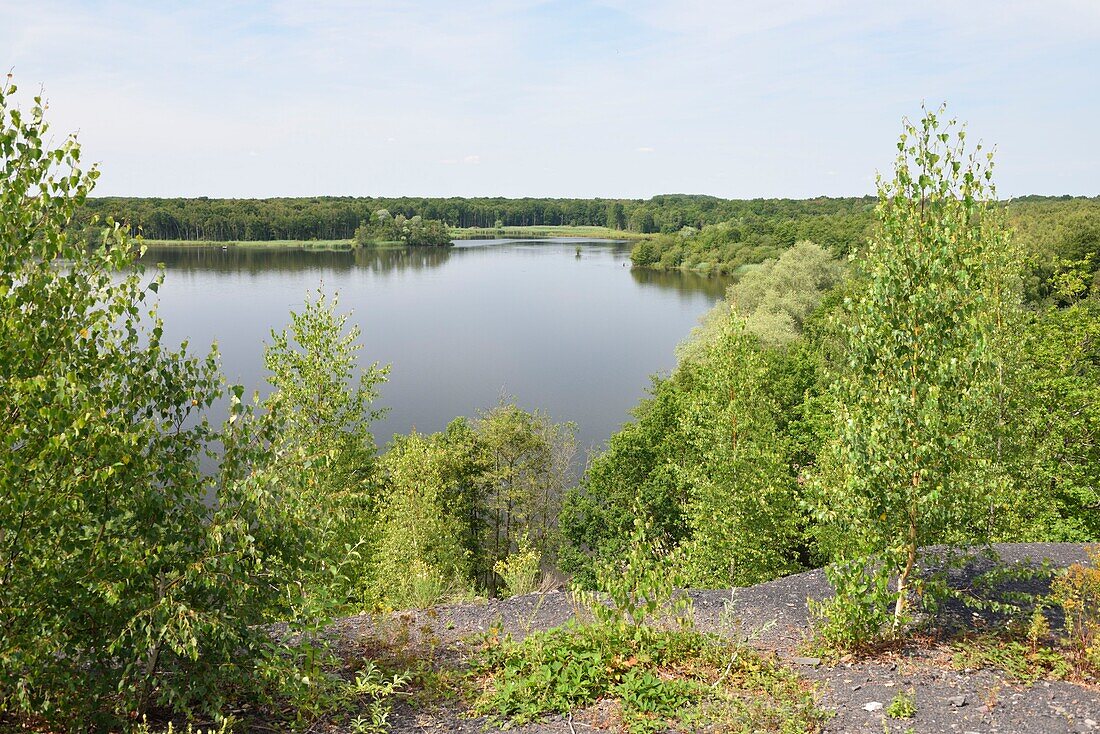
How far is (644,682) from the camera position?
21.5 feet

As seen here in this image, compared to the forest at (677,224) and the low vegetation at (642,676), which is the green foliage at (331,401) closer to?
the low vegetation at (642,676)

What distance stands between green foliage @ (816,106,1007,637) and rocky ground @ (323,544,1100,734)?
615 mm

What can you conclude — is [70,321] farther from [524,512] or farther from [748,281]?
[748,281]

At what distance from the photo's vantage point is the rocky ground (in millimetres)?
5973

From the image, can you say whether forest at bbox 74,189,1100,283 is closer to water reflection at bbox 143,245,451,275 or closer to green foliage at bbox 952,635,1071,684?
water reflection at bbox 143,245,451,275

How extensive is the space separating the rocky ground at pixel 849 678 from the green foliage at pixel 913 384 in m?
0.61

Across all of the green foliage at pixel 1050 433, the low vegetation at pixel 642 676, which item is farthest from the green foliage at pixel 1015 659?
the green foliage at pixel 1050 433

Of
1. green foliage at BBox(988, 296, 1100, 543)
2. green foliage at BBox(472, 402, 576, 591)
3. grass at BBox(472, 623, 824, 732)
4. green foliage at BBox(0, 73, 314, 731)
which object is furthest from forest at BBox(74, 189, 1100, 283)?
green foliage at BBox(0, 73, 314, 731)

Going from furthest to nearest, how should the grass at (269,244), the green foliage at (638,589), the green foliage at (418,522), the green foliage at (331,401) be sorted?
the grass at (269,244), the green foliage at (418,522), the green foliage at (331,401), the green foliage at (638,589)

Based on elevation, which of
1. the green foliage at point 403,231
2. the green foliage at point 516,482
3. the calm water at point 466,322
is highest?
the green foliage at point 403,231

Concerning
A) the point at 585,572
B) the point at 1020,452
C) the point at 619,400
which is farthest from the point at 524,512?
the point at 1020,452

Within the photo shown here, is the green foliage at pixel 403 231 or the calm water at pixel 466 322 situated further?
the green foliage at pixel 403 231

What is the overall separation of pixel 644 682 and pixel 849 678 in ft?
6.43

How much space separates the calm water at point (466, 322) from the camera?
42219mm
